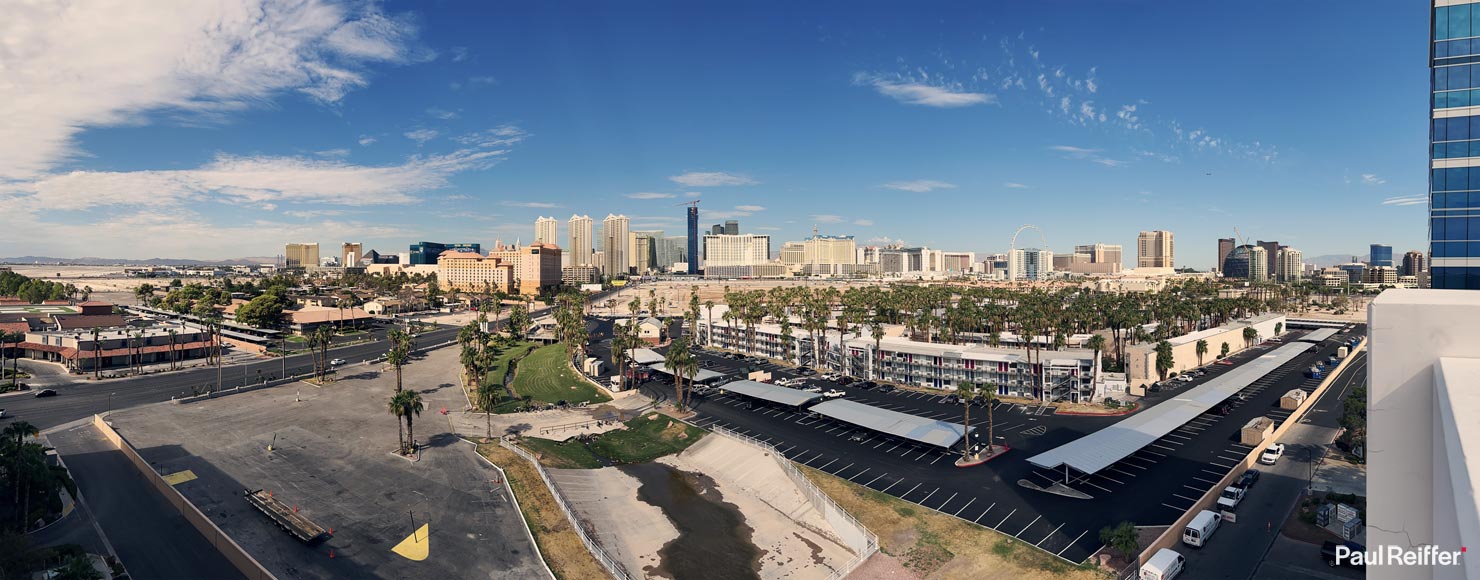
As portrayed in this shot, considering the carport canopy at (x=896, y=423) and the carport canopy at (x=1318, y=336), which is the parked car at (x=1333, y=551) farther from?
Result: the carport canopy at (x=1318, y=336)

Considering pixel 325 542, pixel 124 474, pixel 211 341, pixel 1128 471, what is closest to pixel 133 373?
pixel 211 341

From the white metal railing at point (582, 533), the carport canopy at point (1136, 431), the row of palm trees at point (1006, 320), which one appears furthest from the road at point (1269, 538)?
the white metal railing at point (582, 533)

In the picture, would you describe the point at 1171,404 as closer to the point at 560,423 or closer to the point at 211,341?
the point at 560,423

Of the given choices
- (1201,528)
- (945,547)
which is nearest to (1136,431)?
(1201,528)

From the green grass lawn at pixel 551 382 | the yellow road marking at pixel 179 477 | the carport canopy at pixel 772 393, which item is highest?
the carport canopy at pixel 772 393

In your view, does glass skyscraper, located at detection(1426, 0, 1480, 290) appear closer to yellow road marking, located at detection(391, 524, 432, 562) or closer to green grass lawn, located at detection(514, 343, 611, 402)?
yellow road marking, located at detection(391, 524, 432, 562)

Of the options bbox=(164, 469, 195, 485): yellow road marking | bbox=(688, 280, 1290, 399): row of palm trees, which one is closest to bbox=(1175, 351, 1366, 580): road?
bbox=(688, 280, 1290, 399): row of palm trees
